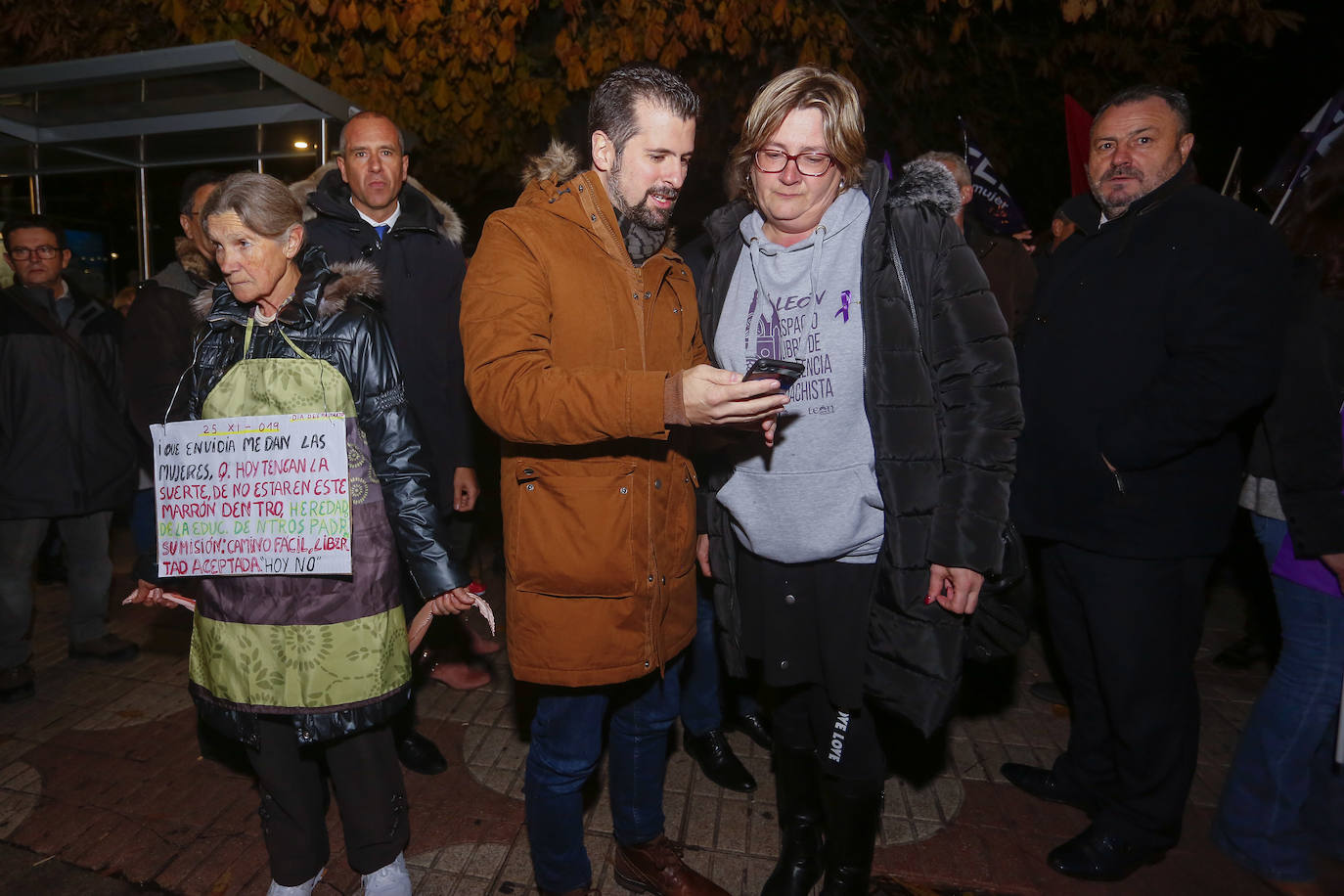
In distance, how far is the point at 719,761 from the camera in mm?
3525

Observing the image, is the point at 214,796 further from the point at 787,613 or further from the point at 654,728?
the point at 787,613

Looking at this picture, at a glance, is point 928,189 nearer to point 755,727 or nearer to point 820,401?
point 820,401

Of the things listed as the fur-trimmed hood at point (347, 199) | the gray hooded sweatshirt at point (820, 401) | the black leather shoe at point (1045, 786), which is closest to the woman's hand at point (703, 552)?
the gray hooded sweatshirt at point (820, 401)

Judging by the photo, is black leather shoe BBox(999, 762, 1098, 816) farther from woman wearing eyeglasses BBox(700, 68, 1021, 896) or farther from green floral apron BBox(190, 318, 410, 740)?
green floral apron BBox(190, 318, 410, 740)

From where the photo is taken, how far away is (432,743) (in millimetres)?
3707

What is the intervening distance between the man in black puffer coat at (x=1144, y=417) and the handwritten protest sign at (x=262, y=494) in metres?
2.30

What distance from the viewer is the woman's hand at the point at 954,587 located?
7.33 ft

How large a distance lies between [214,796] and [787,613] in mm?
2526

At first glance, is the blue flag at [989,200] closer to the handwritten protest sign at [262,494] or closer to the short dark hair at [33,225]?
the handwritten protest sign at [262,494]

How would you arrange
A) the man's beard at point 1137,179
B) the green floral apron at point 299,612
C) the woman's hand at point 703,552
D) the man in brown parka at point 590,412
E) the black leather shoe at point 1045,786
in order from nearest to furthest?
the man in brown parka at point 590,412 < the green floral apron at point 299,612 < the man's beard at point 1137,179 < the woman's hand at point 703,552 < the black leather shoe at point 1045,786

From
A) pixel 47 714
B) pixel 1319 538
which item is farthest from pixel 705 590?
pixel 47 714

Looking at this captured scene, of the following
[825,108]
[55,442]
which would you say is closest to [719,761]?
[825,108]

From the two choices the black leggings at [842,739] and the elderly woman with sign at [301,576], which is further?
the black leggings at [842,739]

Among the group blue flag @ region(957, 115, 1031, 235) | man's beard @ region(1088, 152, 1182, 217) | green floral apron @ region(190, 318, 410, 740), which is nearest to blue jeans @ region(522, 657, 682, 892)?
green floral apron @ region(190, 318, 410, 740)
